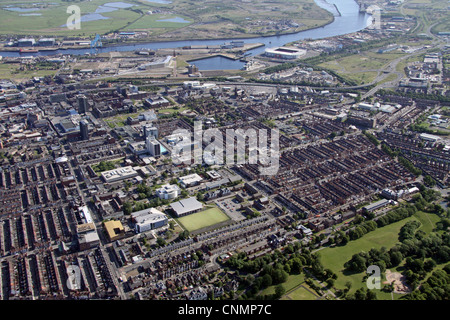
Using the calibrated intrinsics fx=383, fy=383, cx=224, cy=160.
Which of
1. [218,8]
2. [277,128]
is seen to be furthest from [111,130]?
[218,8]

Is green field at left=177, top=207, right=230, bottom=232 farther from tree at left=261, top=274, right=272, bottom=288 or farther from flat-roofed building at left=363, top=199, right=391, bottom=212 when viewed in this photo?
flat-roofed building at left=363, top=199, right=391, bottom=212

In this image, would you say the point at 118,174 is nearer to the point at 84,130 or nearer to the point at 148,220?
the point at 148,220

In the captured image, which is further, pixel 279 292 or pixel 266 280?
pixel 266 280

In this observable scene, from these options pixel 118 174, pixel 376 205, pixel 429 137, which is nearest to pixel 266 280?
pixel 376 205

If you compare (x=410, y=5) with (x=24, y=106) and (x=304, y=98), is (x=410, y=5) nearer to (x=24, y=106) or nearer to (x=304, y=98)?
(x=304, y=98)

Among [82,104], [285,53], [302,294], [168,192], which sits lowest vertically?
[302,294]

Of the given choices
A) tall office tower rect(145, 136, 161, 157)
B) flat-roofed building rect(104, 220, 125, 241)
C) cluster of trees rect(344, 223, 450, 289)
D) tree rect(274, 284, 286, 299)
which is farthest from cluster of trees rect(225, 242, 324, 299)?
tall office tower rect(145, 136, 161, 157)

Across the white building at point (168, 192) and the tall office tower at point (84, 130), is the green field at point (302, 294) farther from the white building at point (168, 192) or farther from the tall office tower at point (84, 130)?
the tall office tower at point (84, 130)
